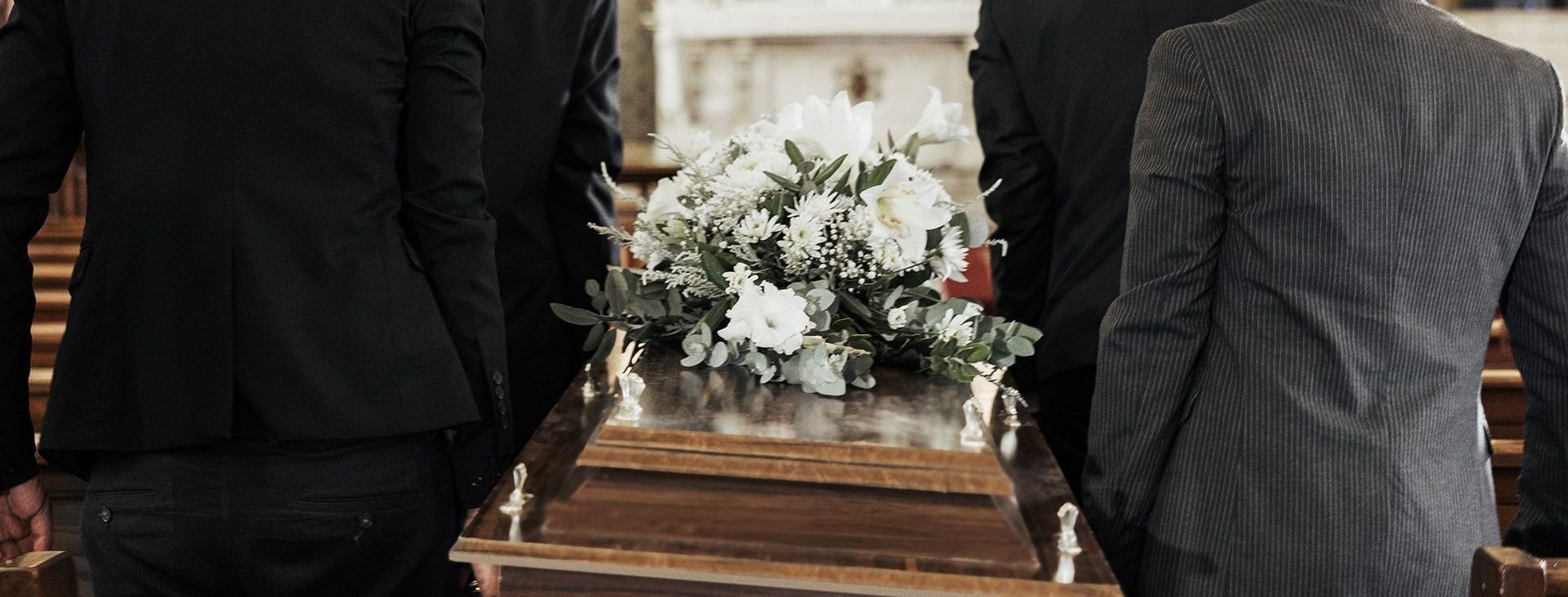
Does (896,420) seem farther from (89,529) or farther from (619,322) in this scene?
(89,529)

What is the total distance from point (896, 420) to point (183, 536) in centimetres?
91

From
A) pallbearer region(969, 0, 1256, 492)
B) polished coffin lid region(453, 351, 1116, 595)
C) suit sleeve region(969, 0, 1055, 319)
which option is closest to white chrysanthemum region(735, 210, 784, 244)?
polished coffin lid region(453, 351, 1116, 595)

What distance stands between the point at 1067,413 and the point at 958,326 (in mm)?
774

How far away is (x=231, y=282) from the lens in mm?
1547

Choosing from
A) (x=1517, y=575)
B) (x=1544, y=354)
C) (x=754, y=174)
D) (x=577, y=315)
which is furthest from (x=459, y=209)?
(x=1544, y=354)

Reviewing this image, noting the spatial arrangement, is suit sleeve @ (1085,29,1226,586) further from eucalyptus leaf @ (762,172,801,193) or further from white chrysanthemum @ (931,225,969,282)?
→ eucalyptus leaf @ (762,172,801,193)

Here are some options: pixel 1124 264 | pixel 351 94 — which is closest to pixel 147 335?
pixel 351 94

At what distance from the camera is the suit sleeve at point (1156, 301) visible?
1.60 metres

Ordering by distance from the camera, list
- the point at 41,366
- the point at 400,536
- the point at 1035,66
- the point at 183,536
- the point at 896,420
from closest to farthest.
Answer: the point at 896,420, the point at 183,536, the point at 400,536, the point at 1035,66, the point at 41,366

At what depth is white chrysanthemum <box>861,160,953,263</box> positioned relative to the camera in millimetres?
1584

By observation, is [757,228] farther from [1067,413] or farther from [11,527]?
[11,527]

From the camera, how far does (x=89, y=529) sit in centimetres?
161

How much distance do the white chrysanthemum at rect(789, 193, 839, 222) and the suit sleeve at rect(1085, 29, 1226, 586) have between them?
421 millimetres

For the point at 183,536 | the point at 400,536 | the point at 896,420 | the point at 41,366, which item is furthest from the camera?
the point at 41,366
